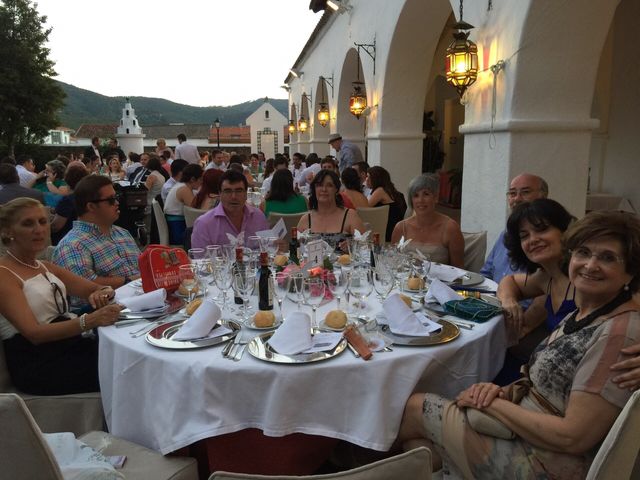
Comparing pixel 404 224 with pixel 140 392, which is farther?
pixel 404 224

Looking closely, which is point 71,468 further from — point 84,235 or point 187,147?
point 187,147

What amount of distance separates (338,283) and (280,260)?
0.61m

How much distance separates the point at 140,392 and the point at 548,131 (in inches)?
157

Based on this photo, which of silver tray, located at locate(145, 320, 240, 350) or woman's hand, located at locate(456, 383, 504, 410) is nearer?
woman's hand, located at locate(456, 383, 504, 410)

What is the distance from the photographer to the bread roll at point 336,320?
2.00m

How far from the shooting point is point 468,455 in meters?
1.64

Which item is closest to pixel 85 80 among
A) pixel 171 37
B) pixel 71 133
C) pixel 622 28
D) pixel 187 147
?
pixel 71 133

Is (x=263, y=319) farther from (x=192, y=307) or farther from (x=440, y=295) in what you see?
(x=440, y=295)

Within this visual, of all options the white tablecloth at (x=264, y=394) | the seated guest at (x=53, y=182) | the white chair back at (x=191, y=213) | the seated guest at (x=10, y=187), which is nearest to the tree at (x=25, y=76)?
the seated guest at (x=53, y=182)

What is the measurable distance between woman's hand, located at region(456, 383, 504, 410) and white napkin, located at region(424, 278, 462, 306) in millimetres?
605

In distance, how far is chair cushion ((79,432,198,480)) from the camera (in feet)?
5.15

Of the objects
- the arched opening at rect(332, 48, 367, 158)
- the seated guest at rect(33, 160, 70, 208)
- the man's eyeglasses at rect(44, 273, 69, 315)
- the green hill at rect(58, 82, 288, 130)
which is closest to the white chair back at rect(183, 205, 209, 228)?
the man's eyeglasses at rect(44, 273, 69, 315)

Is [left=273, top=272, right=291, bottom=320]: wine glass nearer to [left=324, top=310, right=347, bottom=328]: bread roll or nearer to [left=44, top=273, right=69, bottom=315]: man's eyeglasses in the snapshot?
[left=324, top=310, right=347, bottom=328]: bread roll

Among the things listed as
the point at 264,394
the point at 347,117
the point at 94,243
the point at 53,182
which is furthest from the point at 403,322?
the point at 347,117
